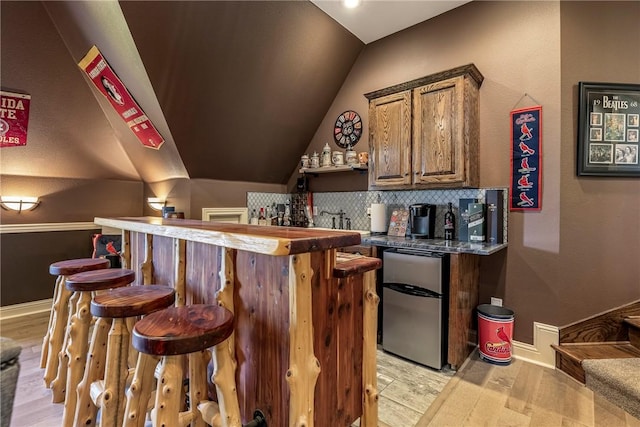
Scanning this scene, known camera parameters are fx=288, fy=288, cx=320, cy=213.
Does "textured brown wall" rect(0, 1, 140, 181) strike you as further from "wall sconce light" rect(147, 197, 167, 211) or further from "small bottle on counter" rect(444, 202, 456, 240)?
"small bottle on counter" rect(444, 202, 456, 240)

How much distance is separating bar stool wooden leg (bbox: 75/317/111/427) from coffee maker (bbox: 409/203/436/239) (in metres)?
2.50

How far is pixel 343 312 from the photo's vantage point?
4.62ft

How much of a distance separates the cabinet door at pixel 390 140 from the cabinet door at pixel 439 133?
0.09m

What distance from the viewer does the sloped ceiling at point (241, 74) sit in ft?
7.66

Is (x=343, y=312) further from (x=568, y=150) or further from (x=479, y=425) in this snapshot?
(x=568, y=150)

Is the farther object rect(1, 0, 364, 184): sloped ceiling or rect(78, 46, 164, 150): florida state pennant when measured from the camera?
rect(78, 46, 164, 150): florida state pennant

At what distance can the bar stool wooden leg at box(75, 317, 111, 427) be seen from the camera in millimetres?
1483

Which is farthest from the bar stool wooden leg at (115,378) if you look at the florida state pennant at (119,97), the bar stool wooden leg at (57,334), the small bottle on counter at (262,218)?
the small bottle on counter at (262,218)

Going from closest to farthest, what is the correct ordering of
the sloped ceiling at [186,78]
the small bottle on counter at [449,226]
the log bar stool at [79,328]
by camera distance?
the log bar stool at [79,328] → the sloped ceiling at [186,78] → the small bottle on counter at [449,226]

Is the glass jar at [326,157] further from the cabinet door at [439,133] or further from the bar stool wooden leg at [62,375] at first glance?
the bar stool wooden leg at [62,375]

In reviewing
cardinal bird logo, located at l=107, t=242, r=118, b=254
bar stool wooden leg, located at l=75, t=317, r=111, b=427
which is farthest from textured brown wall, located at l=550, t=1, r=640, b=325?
cardinal bird logo, located at l=107, t=242, r=118, b=254

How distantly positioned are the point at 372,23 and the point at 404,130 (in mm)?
1334

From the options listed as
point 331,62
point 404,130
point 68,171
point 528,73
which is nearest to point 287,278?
point 404,130

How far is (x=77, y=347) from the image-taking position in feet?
5.45
